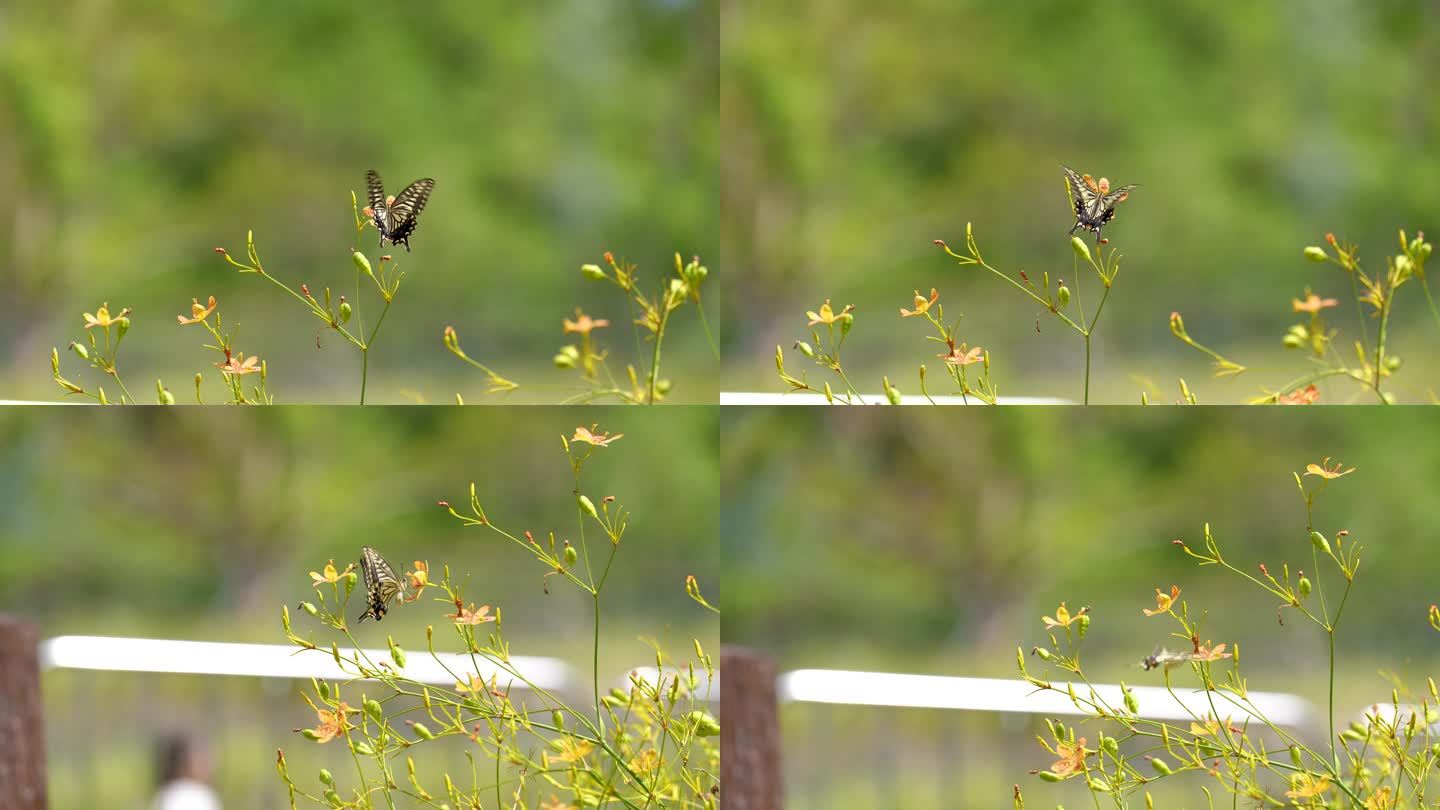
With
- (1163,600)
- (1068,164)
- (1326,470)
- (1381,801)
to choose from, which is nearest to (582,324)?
(1068,164)

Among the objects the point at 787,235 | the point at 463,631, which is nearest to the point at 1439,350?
the point at 787,235

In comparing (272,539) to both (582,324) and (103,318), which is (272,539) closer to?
(103,318)

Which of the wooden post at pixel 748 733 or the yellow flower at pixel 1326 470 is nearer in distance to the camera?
the yellow flower at pixel 1326 470

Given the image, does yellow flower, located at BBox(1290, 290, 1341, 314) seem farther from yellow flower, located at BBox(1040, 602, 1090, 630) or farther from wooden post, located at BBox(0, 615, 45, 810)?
wooden post, located at BBox(0, 615, 45, 810)

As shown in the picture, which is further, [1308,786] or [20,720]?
[20,720]

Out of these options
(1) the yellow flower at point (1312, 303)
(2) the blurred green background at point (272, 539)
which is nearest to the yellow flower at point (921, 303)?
(2) the blurred green background at point (272, 539)

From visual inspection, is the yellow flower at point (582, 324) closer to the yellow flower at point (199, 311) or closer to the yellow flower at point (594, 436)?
the yellow flower at point (594, 436)

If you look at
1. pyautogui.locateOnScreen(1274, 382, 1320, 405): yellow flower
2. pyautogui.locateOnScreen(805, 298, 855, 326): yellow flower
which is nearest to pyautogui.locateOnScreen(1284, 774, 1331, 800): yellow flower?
pyautogui.locateOnScreen(1274, 382, 1320, 405): yellow flower
